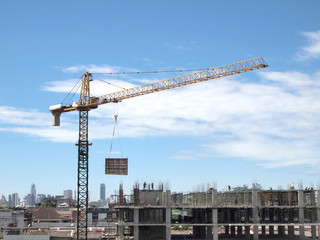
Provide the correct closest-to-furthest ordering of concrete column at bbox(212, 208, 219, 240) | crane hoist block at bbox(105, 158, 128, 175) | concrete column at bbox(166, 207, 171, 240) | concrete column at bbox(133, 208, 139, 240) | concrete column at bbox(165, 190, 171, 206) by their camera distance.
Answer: concrete column at bbox(133, 208, 139, 240)
concrete column at bbox(166, 207, 171, 240)
concrete column at bbox(212, 208, 219, 240)
concrete column at bbox(165, 190, 171, 206)
crane hoist block at bbox(105, 158, 128, 175)

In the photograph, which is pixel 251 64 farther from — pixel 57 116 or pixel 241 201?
pixel 57 116

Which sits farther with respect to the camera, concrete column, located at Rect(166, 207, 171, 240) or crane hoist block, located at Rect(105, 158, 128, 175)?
crane hoist block, located at Rect(105, 158, 128, 175)

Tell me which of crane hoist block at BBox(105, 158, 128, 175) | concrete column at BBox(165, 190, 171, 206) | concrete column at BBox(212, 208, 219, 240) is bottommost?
concrete column at BBox(212, 208, 219, 240)

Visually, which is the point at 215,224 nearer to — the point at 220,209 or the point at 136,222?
the point at 220,209

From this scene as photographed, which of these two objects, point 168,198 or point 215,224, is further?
point 168,198

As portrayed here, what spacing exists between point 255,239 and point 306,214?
12.8 metres

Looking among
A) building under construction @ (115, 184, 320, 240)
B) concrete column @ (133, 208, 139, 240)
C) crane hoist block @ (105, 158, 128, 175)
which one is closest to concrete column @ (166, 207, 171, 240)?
building under construction @ (115, 184, 320, 240)

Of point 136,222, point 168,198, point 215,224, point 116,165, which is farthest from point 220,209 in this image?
point 116,165

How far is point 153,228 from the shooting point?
81.9 meters

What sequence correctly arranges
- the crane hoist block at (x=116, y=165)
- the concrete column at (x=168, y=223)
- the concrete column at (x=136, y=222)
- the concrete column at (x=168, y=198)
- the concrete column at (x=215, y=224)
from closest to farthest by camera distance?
the concrete column at (x=136, y=222) < the concrete column at (x=168, y=223) < the concrete column at (x=215, y=224) < the concrete column at (x=168, y=198) < the crane hoist block at (x=116, y=165)

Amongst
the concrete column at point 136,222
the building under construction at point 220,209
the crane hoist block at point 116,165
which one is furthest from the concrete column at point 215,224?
the crane hoist block at point 116,165

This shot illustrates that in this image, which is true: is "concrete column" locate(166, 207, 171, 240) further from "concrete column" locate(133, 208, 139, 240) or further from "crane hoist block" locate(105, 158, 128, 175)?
"crane hoist block" locate(105, 158, 128, 175)

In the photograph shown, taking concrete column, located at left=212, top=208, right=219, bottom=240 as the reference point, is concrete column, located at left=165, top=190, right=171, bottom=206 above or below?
above

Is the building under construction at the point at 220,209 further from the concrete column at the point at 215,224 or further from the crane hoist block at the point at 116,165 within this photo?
the crane hoist block at the point at 116,165
